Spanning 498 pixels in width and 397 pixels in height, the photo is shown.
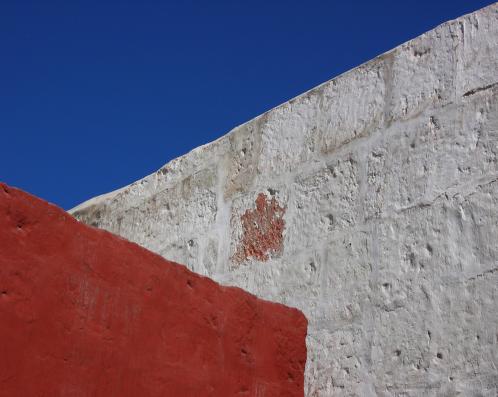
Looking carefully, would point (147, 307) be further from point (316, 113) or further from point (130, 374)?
→ point (316, 113)

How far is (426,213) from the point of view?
2.14 m

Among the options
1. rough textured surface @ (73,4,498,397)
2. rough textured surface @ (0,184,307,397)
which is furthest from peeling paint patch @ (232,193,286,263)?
rough textured surface @ (0,184,307,397)

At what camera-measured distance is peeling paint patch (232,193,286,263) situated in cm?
257

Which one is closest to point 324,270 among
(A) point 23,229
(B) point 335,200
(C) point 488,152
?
(B) point 335,200

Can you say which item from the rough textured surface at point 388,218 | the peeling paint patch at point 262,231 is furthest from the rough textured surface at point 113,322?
the peeling paint patch at point 262,231

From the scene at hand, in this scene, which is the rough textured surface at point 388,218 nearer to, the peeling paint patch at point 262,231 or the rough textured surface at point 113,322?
the peeling paint patch at point 262,231

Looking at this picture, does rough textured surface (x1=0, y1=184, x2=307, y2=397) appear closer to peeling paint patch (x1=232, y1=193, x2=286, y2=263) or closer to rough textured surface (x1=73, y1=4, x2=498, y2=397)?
rough textured surface (x1=73, y1=4, x2=498, y2=397)

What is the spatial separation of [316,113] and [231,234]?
0.49 metres

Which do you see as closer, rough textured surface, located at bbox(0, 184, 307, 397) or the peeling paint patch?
rough textured surface, located at bbox(0, 184, 307, 397)

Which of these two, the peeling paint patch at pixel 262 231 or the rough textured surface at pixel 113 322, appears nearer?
the rough textured surface at pixel 113 322

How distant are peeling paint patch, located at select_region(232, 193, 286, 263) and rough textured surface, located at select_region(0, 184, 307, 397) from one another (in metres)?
0.41

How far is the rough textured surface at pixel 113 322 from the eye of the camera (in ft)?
5.13

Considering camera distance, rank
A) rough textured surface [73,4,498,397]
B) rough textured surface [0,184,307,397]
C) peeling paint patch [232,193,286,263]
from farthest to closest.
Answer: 1. peeling paint patch [232,193,286,263]
2. rough textured surface [73,4,498,397]
3. rough textured surface [0,184,307,397]

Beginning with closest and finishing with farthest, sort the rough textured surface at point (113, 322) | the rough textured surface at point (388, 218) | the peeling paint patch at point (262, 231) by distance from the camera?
the rough textured surface at point (113, 322), the rough textured surface at point (388, 218), the peeling paint patch at point (262, 231)
